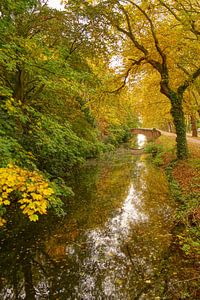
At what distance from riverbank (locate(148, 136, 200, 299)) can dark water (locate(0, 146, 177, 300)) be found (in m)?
0.36

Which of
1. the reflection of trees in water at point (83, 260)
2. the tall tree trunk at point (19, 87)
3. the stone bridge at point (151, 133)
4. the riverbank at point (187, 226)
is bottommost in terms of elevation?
the reflection of trees in water at point (83, 260)

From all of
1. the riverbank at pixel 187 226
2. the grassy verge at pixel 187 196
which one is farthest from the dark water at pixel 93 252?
the grassy verge at pixel 187 196

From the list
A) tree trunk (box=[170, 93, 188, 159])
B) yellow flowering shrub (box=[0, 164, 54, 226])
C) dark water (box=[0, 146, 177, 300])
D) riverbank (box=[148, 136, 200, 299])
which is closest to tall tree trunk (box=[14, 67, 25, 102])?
dark water (box=[0, 146, 177, 300])

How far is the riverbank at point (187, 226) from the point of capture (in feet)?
21.0

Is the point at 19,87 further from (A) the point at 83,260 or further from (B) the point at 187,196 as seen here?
(B) the point at 187,196

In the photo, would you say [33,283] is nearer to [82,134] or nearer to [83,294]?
[83,294]

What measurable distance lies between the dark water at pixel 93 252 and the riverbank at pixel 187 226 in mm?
360

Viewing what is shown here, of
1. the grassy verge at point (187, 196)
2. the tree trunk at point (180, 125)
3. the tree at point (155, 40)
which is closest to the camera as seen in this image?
the grassy verge at point (187, 196)

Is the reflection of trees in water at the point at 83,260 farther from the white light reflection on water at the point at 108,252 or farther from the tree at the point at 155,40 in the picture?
the tree at the point at 155,40

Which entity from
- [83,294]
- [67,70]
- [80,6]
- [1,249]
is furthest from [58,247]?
[80,6]

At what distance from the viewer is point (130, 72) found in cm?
1966

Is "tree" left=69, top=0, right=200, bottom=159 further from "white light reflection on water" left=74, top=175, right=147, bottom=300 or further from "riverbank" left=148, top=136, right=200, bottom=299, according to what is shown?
"white light reflection on water" left=74, top=175, right=147, bottom=300

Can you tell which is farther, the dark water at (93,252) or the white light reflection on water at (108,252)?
the white light reflection on water at (108,252)

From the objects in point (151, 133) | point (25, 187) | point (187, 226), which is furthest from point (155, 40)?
point (151, 133)
